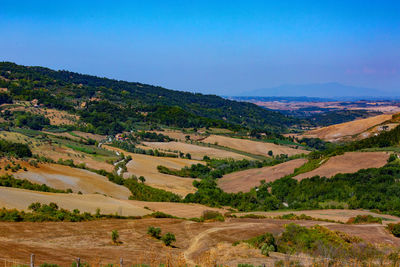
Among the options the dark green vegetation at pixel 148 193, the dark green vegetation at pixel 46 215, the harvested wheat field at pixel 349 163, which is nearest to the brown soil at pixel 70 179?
the dark green vegetation at pixel 148 193

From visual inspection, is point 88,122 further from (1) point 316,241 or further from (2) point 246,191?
(1) point 316,241

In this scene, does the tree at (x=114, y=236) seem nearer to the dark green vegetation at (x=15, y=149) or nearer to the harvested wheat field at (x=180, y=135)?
the dark green vegetation at (x=15, y=149)

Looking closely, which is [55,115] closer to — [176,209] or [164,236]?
[176,209]

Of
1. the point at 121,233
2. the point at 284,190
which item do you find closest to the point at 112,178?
Result: the point at 284,190

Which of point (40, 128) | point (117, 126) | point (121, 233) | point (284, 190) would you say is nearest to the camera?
point (121, 233)

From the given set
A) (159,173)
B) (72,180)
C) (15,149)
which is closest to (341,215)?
(72,180)

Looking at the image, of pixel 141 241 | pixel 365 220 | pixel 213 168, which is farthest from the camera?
pixel 213 168
